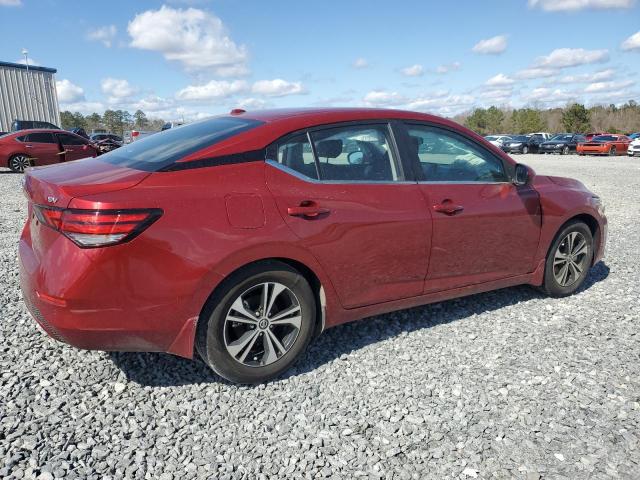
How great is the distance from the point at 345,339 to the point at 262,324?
909 mm

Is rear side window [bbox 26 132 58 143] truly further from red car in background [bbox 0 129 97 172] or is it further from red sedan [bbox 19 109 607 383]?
red sedan [bbox 19 109 607 383]

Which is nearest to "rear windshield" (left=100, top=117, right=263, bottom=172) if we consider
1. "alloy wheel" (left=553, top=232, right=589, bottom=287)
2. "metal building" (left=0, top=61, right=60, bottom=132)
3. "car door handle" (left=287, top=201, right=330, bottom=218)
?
"car door handle" (left=287, top=201, right=330, bottom=218)

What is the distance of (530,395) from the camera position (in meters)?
2.95

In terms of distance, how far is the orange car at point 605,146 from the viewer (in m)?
34.3

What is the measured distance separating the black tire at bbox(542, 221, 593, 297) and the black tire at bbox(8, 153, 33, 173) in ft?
54.9

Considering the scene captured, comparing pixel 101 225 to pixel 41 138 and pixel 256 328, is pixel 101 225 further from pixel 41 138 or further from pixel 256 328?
pixel 41 138

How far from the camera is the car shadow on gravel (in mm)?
3096

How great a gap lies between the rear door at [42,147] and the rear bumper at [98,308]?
16.0m

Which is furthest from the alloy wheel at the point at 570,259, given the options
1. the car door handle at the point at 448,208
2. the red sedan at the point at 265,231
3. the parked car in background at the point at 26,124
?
the parked car in background at the point at 26,124

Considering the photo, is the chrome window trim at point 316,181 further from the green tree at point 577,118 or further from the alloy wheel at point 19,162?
the green tree at point 577,118

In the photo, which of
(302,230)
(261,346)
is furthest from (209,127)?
(261,346)

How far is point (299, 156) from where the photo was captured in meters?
3.08

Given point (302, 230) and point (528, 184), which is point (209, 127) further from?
point (528, 184)

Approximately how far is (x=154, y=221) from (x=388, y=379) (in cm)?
169
